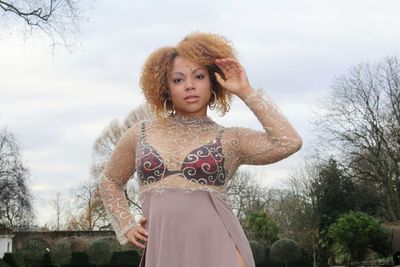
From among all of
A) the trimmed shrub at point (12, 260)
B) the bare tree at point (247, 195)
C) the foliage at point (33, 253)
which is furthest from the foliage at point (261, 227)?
the trimmed shrub at point (12, 260)

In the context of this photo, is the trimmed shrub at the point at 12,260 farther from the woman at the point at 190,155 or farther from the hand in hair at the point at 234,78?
the hand in hair at the point at 234,78

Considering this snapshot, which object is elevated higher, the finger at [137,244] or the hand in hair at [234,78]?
the hand in hair at [234,78]

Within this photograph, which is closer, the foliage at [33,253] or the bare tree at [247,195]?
the foliage at [33,253]

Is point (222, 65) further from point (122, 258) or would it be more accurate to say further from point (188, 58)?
point (122, 258)

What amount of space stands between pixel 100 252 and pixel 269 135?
31.3 m

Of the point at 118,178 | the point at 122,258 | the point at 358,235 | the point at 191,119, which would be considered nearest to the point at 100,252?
the point at 122,258

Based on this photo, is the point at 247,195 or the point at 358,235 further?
the point at 247,195

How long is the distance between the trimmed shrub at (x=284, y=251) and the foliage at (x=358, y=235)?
197 centimetres

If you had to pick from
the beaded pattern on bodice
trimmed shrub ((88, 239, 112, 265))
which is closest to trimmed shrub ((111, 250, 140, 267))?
trimmed shrub ((88, 239, 112, 265))

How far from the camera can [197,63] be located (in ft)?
9.03

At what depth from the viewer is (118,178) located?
9.45ft

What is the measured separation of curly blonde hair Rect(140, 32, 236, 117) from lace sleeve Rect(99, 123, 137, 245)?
0.17 metres

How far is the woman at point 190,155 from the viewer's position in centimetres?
251

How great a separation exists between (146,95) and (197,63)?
0.89ft
